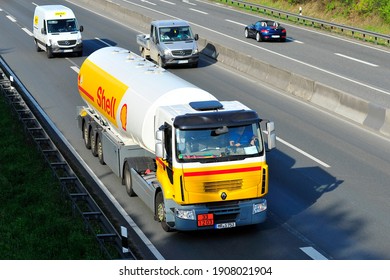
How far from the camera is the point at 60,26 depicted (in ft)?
137

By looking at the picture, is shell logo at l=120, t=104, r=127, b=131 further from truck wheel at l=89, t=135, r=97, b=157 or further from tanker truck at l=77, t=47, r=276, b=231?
truck wheel at l=89, t=135, r=97, b=157

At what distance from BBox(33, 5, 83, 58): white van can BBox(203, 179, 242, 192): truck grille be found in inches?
1019

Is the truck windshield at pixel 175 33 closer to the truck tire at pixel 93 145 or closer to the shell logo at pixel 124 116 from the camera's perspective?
the truck tire at pixel 93 145

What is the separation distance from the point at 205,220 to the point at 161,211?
1.32 m

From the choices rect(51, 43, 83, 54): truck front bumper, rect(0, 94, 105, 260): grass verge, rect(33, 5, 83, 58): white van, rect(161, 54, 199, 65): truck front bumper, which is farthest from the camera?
rect(33, 5, 83, 58): white van

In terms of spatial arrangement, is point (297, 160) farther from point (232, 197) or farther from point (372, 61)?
point (372, 61)

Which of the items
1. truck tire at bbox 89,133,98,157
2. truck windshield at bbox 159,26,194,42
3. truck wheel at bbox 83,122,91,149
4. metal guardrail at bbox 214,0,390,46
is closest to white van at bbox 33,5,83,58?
truck windshield at bbox 159,26,194,42

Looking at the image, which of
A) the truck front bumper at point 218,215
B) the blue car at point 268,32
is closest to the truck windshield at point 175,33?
the blue car at point 268,32

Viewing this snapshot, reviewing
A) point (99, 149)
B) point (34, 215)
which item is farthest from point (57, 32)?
point (34, 215)

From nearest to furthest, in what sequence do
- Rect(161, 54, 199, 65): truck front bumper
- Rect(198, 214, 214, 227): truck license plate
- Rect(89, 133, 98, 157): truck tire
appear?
Rect(198, 214, 214, 227): truck license plate → Rect(89, 133, 98, 157): truck tire → Rect(161, 54, 199, 65): truck front bumper

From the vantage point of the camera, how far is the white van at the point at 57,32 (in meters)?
40.4

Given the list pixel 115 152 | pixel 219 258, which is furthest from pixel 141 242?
pixel 115 152

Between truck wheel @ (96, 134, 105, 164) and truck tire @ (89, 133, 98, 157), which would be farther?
truck tire @ (89, 133, 98, 157)

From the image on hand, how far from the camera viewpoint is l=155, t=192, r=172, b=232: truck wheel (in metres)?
16.9
